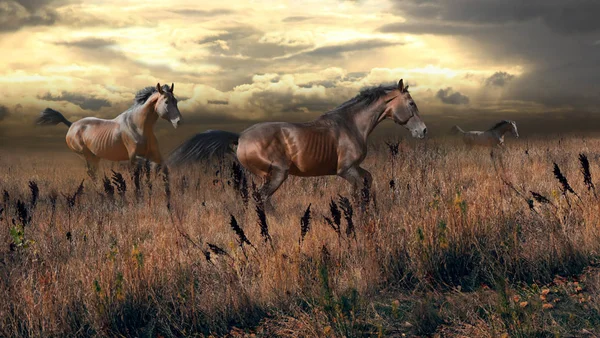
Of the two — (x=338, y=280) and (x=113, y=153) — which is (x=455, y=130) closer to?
(x=113, y=153)

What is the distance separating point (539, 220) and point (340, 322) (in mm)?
3373

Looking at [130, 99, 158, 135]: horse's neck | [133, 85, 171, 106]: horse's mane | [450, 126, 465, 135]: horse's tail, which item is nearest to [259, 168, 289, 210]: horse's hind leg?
[130, 99, 158, 135]: horse's neck

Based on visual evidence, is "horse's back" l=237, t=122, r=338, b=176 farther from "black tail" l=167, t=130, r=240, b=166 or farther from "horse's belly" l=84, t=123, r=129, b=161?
"horse's belly" l=84, t=123, r=129, b=161

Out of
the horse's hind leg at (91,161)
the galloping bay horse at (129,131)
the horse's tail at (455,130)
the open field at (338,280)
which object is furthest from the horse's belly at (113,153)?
the horse's tail at (455,130)

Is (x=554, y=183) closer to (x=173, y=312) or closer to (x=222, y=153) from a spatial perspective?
(x=222, y=153)

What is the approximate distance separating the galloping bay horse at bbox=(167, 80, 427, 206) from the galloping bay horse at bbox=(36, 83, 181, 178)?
126 inches

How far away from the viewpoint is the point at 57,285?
446cm

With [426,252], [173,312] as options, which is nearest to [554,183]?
[426,252]

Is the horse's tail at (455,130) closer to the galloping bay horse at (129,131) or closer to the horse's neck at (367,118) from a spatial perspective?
the galloping bay horse at (129,131)

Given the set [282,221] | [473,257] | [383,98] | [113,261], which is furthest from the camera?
[383,98]

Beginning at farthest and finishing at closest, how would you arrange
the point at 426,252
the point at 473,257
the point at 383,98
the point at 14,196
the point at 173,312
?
the point at 14,196
the point at 383,98
the point at 473,257
the point at 426,252
the point at 173,312

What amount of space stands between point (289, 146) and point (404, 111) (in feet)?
6.15

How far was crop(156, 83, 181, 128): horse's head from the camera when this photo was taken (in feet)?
40.5

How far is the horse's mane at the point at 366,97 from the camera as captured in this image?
9.35m
